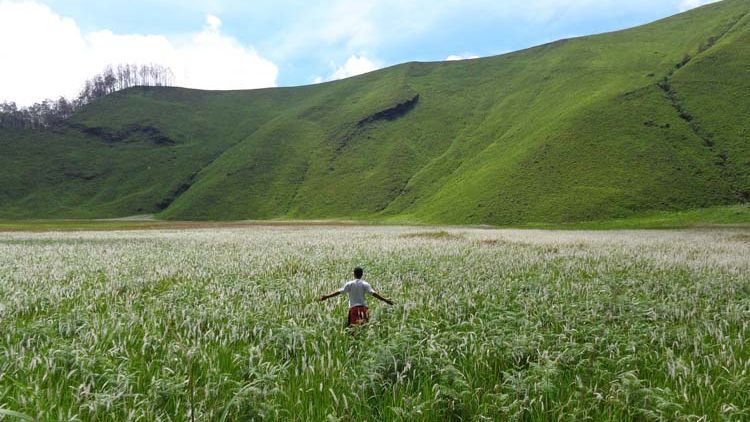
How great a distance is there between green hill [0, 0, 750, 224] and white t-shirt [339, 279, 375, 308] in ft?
287

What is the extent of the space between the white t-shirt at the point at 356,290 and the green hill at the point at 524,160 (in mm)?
87394

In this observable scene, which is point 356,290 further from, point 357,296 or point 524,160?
point 524,160

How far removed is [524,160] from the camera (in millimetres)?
114812

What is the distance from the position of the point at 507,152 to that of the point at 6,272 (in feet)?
413

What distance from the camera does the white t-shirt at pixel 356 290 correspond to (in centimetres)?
952

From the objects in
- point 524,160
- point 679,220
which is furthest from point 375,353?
point 524,160

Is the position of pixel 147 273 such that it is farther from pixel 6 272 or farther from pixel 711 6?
pixel 711 6

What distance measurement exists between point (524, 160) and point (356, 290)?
114 metres

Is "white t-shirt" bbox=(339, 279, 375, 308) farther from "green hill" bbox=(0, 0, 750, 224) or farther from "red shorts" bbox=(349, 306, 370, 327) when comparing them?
"green hill" bbox=(0, 0, 750, 224)

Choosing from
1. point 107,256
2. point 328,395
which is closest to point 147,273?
point 107,256

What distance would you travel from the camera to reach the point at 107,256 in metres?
24.8

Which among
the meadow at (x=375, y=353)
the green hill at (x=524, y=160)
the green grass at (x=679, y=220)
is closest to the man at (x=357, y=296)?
the meadow at (x=375, y=353)

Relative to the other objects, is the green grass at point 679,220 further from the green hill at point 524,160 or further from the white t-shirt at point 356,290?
the white t-shirt at point 356,290

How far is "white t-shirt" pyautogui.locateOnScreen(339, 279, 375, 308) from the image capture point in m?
9.52
